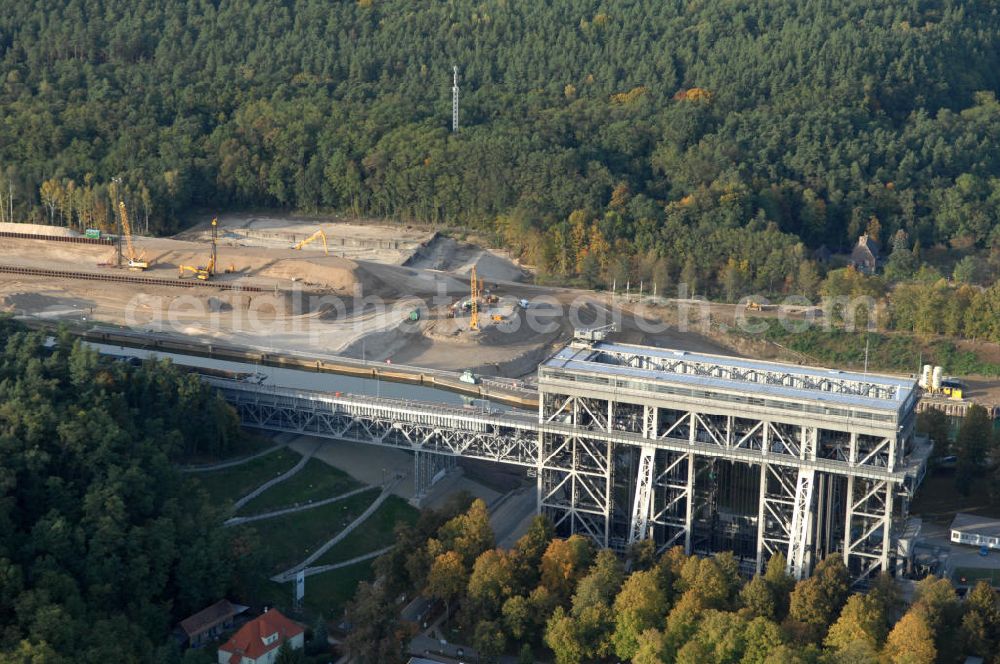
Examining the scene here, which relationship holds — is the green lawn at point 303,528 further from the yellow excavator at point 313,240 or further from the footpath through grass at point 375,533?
the yellow excavator at point 313,240

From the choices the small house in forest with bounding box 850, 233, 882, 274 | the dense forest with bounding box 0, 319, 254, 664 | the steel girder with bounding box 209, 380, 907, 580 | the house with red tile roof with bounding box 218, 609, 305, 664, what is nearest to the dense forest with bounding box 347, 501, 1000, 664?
the house with red tile roof with bounding box 218, 609, 305, 664

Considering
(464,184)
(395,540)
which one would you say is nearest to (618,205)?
(464,184)

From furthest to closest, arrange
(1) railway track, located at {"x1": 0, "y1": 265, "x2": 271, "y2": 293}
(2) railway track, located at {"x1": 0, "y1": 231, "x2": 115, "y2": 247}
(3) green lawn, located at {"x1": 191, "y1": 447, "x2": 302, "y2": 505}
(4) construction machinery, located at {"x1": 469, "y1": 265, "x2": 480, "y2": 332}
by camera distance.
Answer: (2) railway track, located at {"x1": 0, "y1": 231, "x2": 115, "y2": 247} → (1) railway track, located at {"x1": 0, "y1": 265, "x2": 271, "y2": 293} → (4) construction machinery, located at {"x1": 469, "y1": 265, "x2": 480, "y2": 332} → (3) green lawn, located at {"x1": 191, "y1": 447, "x2": 302, "y2": 505}

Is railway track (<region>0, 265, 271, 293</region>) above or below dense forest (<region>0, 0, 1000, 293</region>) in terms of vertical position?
below

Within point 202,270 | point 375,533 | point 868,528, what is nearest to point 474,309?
point 202,270

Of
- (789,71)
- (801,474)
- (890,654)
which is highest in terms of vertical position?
(789,71)

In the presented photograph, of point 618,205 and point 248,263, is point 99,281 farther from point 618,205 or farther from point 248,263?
point 618,205

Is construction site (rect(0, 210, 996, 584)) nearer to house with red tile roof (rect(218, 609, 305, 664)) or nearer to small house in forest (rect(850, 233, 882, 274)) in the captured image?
house with red tile roof (rect(218, 609, 305, 664))
